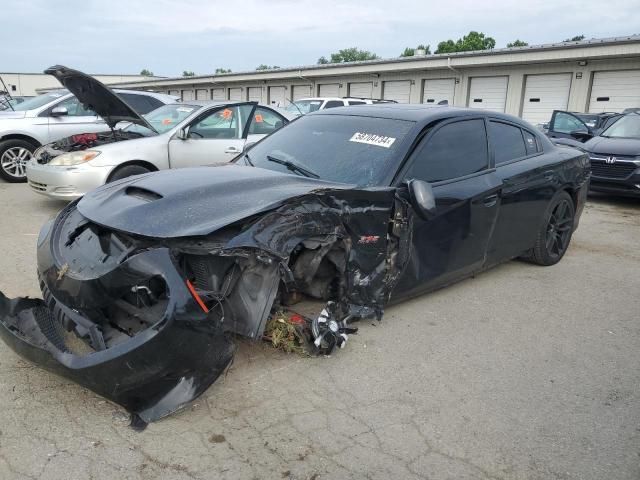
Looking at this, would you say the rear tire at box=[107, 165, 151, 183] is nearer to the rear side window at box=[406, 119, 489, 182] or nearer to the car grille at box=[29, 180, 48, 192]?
the car grille at box=[29, 180, 48, 192]

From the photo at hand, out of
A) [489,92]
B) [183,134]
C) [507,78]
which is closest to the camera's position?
[183,134]

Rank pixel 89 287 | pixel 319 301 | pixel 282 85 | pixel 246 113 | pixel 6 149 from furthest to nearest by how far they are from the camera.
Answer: pixel 282 85 < pixel 6 149 < pixel 246 113 < pixel 319 301 < pixel 89 287

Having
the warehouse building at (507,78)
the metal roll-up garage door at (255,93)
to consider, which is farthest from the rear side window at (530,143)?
the metal roll-up garage door at (255,93)

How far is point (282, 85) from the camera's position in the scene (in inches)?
1280

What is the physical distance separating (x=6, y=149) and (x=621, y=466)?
1000 cm

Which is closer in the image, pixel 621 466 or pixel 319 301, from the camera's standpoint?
pixel 621 466

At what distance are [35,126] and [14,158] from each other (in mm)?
689

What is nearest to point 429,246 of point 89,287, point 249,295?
point 249,295

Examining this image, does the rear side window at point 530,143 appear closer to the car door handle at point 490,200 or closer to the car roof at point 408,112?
the car roof at point 408,112

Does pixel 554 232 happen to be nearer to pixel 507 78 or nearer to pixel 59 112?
pixel 59 112

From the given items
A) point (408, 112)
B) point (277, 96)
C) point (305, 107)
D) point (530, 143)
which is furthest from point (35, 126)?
point (277, 96)

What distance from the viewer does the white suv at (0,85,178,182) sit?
30.2ft

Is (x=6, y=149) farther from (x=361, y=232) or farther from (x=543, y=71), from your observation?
(x=543, y=71)

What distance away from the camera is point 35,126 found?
932 cm
